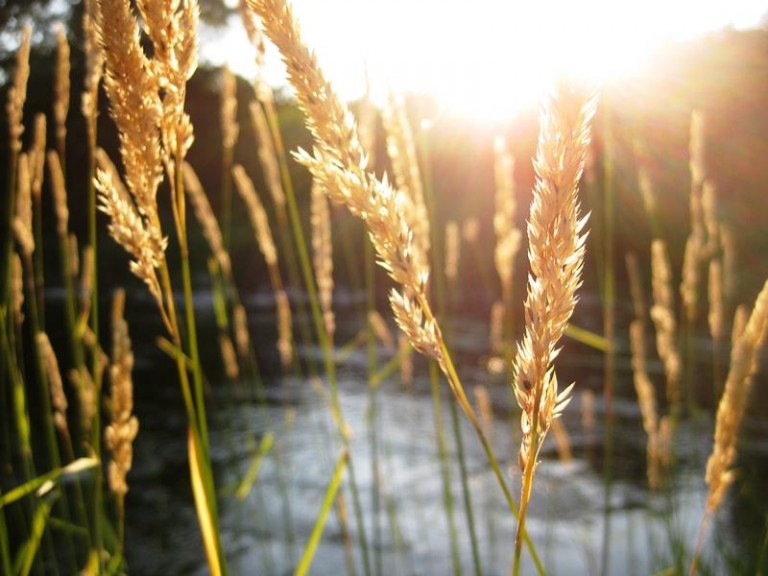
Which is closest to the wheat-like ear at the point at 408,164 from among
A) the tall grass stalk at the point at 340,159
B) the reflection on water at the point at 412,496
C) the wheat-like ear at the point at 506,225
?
the wheat-like ear at the point at 506,225

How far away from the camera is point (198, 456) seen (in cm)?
92

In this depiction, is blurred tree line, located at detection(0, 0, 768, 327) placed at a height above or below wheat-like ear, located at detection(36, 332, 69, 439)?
above

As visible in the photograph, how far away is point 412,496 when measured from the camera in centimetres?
435

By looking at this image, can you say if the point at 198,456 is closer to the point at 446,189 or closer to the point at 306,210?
the point at 446,189

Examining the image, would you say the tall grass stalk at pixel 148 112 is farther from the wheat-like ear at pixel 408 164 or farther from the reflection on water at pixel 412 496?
the reflection on water at pixel 412 496

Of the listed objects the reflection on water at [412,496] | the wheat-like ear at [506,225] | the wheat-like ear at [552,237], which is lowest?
the reflection on water at [412,496]

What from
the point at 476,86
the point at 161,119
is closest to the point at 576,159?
the point at 161,119

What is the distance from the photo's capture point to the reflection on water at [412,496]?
10.8ft

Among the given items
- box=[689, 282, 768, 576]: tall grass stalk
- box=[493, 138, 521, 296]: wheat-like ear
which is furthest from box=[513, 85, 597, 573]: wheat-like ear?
box=[493, 138, 521, 296]: wheat-like ear

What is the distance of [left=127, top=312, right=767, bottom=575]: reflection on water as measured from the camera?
3293mm

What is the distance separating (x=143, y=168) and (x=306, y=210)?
12.5 meters

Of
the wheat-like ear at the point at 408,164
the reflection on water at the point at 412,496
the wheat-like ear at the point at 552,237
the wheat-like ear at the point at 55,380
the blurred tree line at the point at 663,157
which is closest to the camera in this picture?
the wheat-like ear at the point at 552,237

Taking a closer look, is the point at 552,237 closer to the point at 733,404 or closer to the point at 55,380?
the point at 733,404

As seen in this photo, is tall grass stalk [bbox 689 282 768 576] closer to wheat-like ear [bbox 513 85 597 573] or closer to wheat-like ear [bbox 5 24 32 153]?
wheat-like ear [bbox 513 85 597 573]
